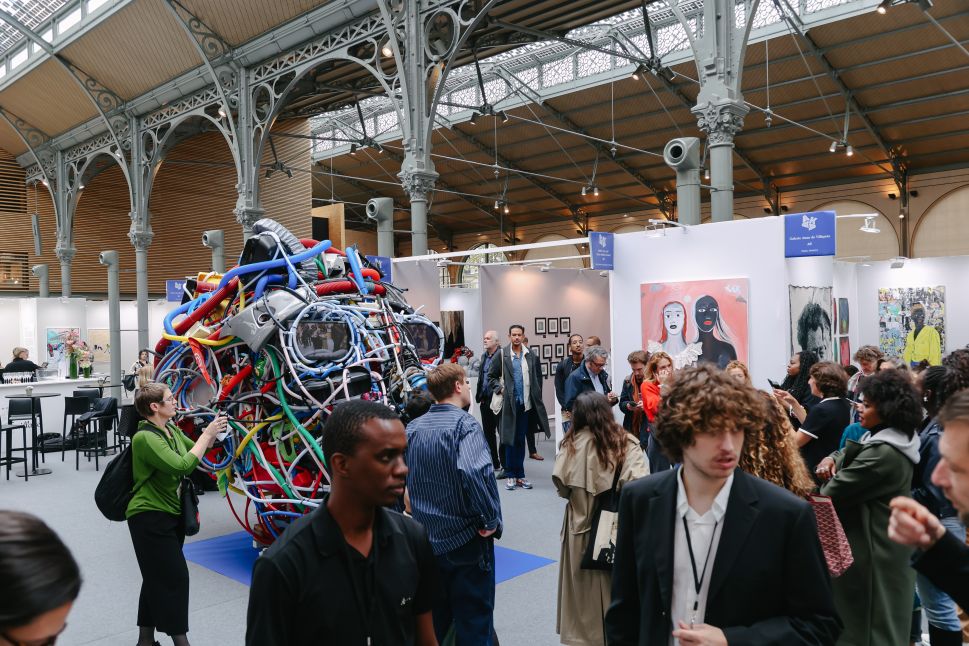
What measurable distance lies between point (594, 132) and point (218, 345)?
19796mm

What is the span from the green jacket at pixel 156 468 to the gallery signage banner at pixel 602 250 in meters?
5.97

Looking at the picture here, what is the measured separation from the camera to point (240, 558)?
6.14 meters

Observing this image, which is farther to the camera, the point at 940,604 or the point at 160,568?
the point at 160,568

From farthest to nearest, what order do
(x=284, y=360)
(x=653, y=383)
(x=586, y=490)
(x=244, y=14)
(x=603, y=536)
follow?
(x=244, y=14) < (x=653, y=383) < (x=284, y=360) < (x=586, y=490) < (x=603, y=536)

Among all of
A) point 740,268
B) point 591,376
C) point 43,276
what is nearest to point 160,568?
point 591,376

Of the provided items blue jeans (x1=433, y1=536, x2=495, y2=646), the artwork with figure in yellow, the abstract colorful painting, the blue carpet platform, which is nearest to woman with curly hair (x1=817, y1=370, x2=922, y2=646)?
blue jeans (x1=433, y1=536, x2=495, y2=646)

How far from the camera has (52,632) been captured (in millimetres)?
1046

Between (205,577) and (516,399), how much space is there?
4372 millimetres

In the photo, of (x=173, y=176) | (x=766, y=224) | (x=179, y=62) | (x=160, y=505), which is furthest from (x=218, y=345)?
(x=173, y=176)

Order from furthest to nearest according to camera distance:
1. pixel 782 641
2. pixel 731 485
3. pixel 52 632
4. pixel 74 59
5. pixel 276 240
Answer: pixel 74 59 → pixel 276 240 → pixel 731 485 → pixel 782 641 → pixel 52 632

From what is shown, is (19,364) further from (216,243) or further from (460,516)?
(460,516)

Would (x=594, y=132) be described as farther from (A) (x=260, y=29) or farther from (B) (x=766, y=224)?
(B) (x=766, y=224)

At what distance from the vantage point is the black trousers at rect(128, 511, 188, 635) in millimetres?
4066

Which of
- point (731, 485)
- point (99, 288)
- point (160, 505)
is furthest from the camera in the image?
point (99, 288)
